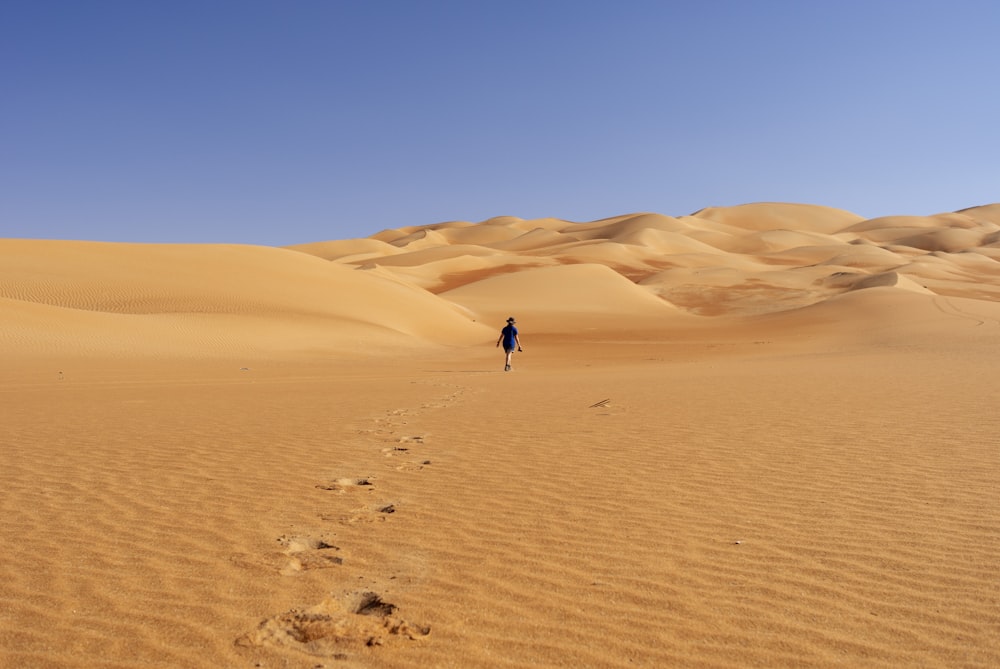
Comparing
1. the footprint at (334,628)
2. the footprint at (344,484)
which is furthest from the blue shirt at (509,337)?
the footprint at (334,628)

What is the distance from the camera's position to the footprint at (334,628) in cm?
379

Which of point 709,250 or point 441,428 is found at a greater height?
point 709,250

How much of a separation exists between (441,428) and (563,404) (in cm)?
305

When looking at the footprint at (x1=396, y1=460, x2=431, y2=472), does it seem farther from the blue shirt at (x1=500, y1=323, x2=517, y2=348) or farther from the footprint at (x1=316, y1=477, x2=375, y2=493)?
the blue shirt at (x1=500, y1=323, x2=517, y2=348)

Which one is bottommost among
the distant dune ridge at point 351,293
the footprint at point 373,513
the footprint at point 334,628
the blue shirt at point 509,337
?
the footprint at point 334,628

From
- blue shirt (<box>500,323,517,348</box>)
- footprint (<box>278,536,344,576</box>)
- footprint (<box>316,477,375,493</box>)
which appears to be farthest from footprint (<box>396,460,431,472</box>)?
blue shirt (<box>500,323,517,348</box>)

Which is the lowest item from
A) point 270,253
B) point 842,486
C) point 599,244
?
point 842,486

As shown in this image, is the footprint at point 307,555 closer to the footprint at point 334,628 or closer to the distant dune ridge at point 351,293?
the footprint at point 334,628

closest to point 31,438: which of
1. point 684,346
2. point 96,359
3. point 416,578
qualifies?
point 416,578

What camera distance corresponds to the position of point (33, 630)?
3.90m

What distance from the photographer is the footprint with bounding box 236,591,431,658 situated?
3.79 meters

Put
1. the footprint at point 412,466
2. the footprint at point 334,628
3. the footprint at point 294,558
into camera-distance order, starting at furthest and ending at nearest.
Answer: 1. the footprint at point 412,466
2. the footprint at point 294,558
3. the footprint at point 334,628

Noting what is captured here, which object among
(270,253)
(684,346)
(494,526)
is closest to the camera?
(494,526)

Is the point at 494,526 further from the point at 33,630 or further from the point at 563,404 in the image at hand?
the point at 563,404
